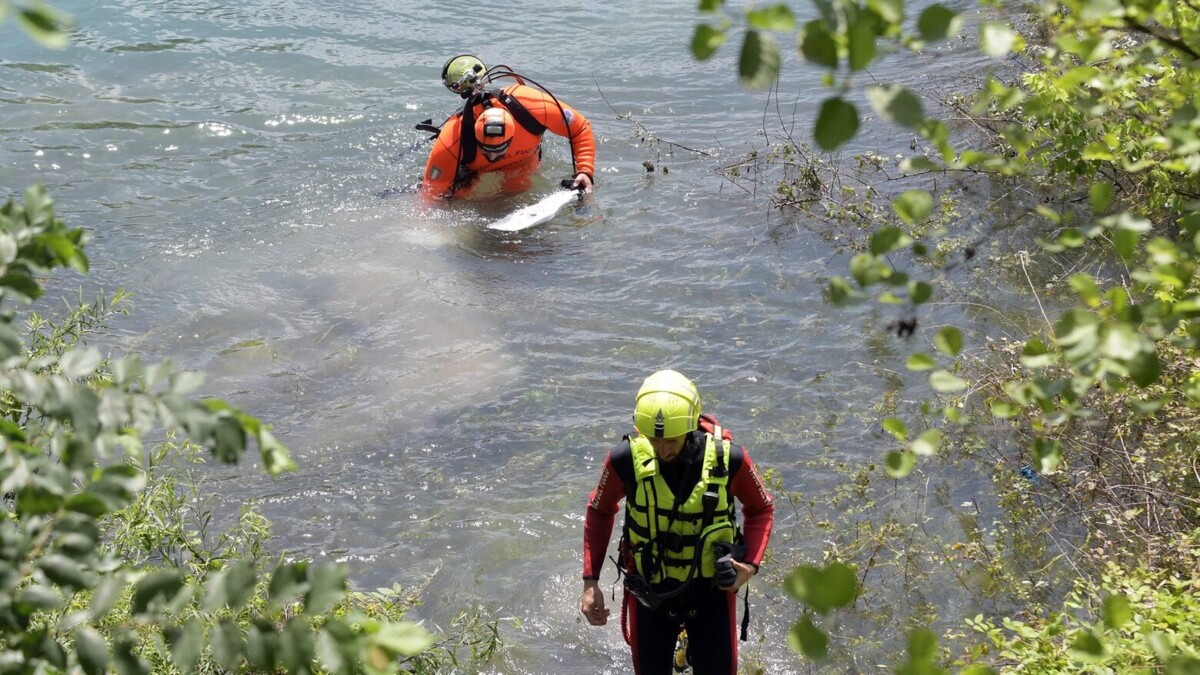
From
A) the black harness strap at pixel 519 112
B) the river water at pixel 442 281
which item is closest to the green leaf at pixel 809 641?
the river water at pixel 442 281

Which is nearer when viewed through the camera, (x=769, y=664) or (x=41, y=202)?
(x=41, y=202)

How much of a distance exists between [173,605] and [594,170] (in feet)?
31.8

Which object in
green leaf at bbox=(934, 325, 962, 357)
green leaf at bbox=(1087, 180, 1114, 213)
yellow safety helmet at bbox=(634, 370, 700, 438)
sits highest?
green leaf at bbox=(1087, 180, 1114, 213)

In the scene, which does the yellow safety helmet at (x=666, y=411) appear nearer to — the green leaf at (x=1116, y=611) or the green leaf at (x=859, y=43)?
the green leaf at (x=1116, y=611)

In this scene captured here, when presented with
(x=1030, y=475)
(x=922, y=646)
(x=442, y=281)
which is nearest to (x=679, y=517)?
(x=1030, y=475)

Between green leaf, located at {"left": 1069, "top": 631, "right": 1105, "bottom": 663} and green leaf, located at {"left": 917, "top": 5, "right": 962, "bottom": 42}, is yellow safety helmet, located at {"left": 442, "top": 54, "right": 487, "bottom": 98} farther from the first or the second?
green leaf, located at {"left": 917, "top": 5, "right": 962, "bottom": 42}

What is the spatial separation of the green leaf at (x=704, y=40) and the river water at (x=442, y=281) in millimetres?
3289

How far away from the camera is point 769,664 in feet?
18.0

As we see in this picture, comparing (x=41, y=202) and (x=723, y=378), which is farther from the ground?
(x=41, y=202)

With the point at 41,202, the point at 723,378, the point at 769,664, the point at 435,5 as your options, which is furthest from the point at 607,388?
the point at 435,5

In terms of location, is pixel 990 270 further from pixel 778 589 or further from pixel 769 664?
pixel 769 664

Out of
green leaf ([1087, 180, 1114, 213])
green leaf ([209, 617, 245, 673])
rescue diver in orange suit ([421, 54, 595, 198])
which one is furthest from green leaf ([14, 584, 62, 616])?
rescue diver in orange suit ([421, 54, 595, 198])

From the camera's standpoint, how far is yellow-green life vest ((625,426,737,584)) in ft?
14.7

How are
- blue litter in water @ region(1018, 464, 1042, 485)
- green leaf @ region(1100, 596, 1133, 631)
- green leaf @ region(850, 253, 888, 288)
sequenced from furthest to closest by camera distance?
blue litter in water @ region(1018, 464, 1042, 485) < green leaf @ region(1100, 596, 1133, 631) < green leaf @ region(850, 253, 888, 288)
